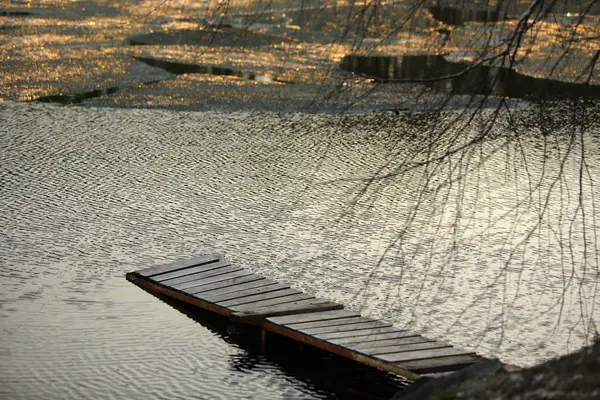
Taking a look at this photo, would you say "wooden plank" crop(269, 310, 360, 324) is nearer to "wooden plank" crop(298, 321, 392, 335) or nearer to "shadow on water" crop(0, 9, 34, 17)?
"wooden plank" crop(298, 321, 392, 335)

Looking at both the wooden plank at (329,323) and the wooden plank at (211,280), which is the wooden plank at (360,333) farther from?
the wooden plank at (211,280)

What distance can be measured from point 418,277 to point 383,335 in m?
1.62

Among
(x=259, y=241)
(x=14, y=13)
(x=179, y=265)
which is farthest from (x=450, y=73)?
(x=14, y=13)

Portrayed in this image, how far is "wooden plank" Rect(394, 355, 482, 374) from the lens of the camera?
496 centimetres

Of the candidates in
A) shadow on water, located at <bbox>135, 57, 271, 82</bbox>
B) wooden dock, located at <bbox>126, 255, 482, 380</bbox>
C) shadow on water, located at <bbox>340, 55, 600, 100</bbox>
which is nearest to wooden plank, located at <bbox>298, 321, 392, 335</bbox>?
wooden dock, located at <bbox>126, 255, 482, 380</bbox>

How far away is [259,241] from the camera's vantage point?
773 cm

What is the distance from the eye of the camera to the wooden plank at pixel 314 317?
5.74m

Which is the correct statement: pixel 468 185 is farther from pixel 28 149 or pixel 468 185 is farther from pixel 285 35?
pixel 285 35

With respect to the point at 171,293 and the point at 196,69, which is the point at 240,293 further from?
the point at 196,69

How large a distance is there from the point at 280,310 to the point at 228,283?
71cm

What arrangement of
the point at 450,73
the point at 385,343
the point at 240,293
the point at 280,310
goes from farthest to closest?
the point at 450,73 < the point at 240,293 < the point at 280,310 < the point at 385,343

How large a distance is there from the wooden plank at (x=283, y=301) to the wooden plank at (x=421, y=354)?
108cm

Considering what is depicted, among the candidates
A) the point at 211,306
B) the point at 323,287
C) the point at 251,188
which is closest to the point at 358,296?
the point at 323,287

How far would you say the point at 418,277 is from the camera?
7051mm
